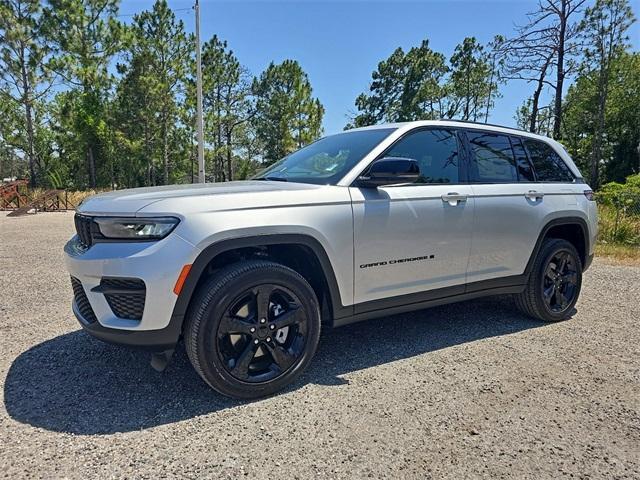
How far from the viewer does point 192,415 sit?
2.50m

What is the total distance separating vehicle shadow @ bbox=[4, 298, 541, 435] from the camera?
2482 mm

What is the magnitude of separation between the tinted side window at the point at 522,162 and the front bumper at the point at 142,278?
3121 mm

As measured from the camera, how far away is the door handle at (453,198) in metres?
3.32

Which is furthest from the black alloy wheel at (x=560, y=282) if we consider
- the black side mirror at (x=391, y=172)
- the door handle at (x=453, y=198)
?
the black side mirror at (x=391, y=172)

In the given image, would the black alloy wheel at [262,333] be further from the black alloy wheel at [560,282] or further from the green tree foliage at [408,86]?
the green tree foliage at [408,86]

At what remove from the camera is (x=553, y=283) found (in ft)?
13.7

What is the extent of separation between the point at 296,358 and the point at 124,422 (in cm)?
107

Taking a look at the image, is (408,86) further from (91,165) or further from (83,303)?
(83,303)

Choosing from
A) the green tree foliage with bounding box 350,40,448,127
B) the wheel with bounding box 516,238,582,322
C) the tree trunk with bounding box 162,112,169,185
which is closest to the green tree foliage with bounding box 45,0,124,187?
the tree trunk with bounding box 162,112,169,185

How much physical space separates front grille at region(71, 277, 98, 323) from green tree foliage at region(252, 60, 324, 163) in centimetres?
3641

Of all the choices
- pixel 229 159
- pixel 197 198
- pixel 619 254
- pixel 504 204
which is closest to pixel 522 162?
pixel 504 204

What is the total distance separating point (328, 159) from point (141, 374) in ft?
7.02

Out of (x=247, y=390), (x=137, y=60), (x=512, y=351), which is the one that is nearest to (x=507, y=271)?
(x=512, y=351)

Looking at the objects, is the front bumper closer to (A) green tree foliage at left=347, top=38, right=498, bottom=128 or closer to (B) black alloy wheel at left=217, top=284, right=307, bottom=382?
(B) black alloy wheel at left=217, top=284, right=307, bottom=382
